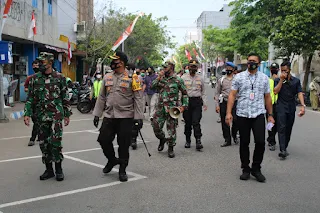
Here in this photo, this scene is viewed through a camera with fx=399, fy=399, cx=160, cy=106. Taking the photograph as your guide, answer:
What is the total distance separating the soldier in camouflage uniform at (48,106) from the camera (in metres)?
5.79

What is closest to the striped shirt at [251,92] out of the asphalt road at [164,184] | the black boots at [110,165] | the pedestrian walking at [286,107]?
the asphalt road at [164,184]

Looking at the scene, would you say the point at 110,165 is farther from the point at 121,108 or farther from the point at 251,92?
the point at 251,92

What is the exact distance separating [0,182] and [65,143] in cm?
354

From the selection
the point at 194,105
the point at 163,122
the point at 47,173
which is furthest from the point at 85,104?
the point at 47,173

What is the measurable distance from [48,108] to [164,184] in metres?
2.00

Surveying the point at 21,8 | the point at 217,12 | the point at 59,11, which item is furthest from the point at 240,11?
the point at 217,12

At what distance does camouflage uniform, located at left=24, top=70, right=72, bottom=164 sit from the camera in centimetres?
579

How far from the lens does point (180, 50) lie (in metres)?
111

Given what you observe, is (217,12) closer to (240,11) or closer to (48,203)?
(240,11)

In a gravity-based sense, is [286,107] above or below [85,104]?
above

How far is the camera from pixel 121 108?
5891 mm

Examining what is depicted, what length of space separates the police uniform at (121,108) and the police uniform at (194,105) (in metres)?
2.68

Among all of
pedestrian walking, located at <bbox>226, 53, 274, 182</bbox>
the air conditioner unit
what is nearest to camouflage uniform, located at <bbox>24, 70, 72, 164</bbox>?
pedestrian walking, located at <bbox>226, 53, 274, 182</bbox>

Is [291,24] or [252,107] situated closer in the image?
[252,107]
